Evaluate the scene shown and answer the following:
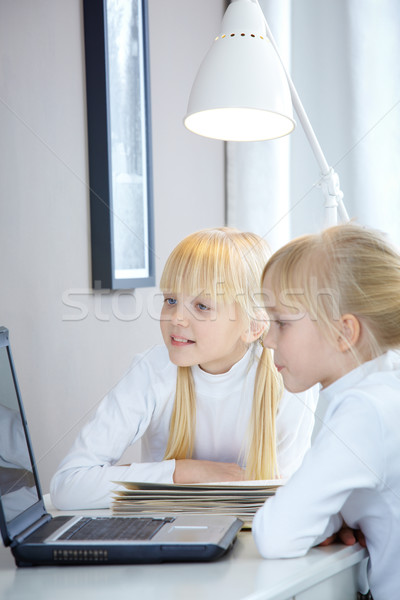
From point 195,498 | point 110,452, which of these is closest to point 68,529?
point 195,498

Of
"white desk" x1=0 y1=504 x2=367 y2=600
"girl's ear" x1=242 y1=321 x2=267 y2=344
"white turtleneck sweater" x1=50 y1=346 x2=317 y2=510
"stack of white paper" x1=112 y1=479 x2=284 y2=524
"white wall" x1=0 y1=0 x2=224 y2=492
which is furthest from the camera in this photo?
"white wall" x1=0 y1=0 x2=224 y2=492

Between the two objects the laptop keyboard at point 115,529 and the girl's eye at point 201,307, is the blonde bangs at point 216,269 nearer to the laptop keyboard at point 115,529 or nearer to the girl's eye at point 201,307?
the girl's eye at point 201,307

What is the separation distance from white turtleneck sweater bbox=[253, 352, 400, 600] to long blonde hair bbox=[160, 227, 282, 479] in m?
0.35

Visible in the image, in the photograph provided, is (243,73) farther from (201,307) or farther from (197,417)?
(197,417)

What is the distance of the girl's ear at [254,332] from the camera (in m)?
1.18

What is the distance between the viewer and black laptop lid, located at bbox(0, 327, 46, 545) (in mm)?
757

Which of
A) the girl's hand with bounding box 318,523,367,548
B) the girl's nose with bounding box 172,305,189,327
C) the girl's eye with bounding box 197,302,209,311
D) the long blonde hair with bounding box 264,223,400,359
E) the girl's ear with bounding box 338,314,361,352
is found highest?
the long blonde hair with bounding box 264,223,400,359

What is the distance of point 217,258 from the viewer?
114cm

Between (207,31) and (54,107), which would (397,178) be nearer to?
(207,31)

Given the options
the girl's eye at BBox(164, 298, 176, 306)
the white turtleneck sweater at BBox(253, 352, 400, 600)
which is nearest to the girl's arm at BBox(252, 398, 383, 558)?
the white turtleneck sweater at BBox(253, 352, 400, 600)

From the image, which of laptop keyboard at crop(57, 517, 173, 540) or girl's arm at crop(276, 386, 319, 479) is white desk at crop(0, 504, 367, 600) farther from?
girl's arm at crop(276, 386, 319, 479)

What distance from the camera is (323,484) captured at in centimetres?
71

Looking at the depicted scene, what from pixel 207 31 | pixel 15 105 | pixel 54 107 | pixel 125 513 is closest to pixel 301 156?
pixel 207 31

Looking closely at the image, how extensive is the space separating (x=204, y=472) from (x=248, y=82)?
626 millimetres
